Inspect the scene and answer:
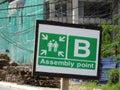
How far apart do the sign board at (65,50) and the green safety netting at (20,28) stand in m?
30.9

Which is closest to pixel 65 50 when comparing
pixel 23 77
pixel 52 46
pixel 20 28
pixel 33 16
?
pixel 52 46

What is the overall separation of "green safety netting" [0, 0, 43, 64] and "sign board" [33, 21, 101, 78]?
3090 centimetres

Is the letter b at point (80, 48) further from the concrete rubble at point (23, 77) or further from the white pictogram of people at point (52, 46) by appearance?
the concrete rubble at point (23, 77)

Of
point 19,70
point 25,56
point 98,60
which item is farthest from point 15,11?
point 98,60

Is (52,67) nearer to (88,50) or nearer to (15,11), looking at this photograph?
(88,50)

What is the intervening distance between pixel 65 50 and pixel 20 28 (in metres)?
38.0

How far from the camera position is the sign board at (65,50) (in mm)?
4906

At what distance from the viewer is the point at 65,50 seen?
4.94 m

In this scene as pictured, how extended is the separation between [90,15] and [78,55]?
3089 cm

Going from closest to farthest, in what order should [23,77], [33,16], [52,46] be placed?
[52,46]
[23,77]
[33,16]

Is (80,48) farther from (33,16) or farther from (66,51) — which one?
(33,16)

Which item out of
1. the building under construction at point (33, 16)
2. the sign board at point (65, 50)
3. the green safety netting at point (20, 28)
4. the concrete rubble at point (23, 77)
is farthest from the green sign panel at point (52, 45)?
the green safety netting at point (20, 28)

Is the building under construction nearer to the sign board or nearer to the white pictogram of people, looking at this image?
the sign board

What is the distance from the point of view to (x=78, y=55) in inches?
197
